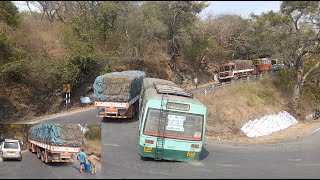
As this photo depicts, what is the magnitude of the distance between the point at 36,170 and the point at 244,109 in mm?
24519

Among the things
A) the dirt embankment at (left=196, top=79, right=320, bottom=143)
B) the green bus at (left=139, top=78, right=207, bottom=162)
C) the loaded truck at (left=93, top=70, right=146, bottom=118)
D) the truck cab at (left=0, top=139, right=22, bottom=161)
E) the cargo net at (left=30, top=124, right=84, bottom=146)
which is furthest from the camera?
the dirt embankment at (left=196, top=79, right=320, bottom=143)

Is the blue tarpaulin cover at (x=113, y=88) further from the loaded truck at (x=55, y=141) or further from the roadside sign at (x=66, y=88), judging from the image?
the loaded truck at (x=55, y=141)

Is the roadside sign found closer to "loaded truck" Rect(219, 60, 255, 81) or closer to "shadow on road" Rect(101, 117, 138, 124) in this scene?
"shadow on road" Rect(101, 117, 138, 124)

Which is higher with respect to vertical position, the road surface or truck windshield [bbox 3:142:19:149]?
truck windshield [bbox 3:142:19:149]

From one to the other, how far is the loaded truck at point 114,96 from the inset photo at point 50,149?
13368 millimetres

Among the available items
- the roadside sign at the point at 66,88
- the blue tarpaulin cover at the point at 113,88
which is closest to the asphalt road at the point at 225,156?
the blue tarpaulin cover at the point at 113,88

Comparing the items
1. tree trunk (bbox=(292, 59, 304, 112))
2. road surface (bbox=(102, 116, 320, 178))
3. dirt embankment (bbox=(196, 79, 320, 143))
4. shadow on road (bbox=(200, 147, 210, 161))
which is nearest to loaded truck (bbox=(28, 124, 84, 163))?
road surface (bbox=(102, 116, 320, 178))

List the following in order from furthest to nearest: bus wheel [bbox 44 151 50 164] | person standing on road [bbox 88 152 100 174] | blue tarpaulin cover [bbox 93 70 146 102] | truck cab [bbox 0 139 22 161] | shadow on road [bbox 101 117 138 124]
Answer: shadow on road [bbox 101 117 138 124], blue tarpaulin cover [bbox 93 70 146 102], truck cab [bbox 0 139 22 161], bus wheel [bbox 44 151 50 164], person standing on road [bbox 88 152 100 174]

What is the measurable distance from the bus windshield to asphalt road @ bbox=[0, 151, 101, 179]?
6.34 metres

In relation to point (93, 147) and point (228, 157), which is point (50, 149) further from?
point (228, 157)

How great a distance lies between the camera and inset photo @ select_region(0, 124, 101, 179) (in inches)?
236

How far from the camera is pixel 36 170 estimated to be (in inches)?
234

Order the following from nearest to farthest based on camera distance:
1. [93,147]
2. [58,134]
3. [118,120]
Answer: [93,147] < [58,134] < [118,120]

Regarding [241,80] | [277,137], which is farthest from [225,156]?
[241,80]
